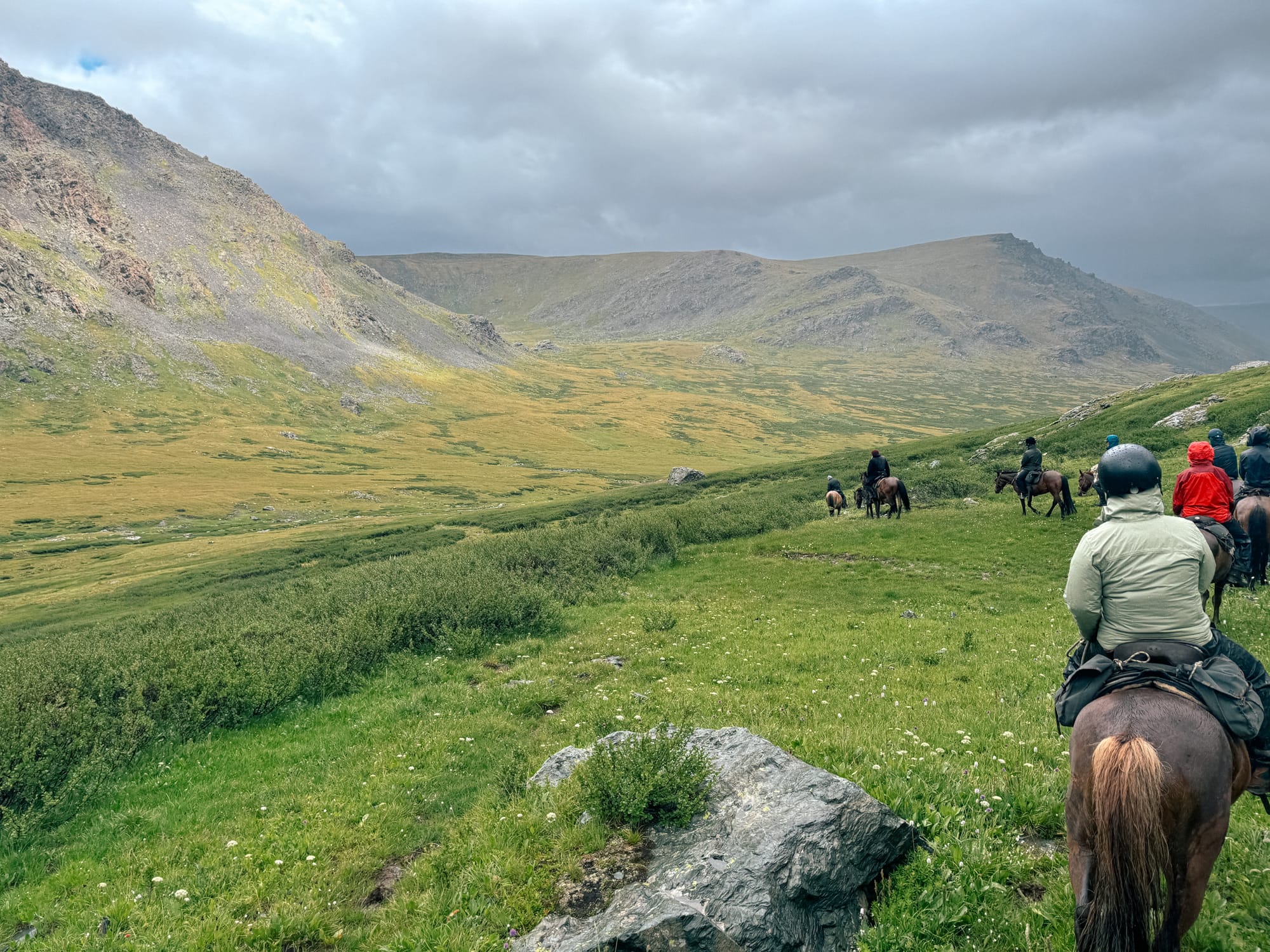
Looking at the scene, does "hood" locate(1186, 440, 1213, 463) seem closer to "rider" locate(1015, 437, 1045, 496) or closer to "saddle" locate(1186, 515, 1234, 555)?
"saddle" locate(1186, 515, 1234, 555)

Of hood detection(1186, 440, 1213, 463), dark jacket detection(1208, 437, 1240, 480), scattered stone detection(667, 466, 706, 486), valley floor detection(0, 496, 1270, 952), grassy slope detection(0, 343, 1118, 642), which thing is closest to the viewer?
valley floor detection(0, 496, 1270, 952)

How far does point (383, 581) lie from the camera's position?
2736cm

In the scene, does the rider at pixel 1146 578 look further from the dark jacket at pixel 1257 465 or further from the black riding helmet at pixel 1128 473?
the dark jacket at pixel 1257 465

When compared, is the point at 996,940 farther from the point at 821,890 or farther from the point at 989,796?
the point at 989,796

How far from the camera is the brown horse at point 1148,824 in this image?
16.5 feet

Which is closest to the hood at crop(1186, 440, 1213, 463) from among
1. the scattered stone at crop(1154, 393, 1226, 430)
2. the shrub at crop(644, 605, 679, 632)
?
the shrub at crop(644, 605, 679, 632)

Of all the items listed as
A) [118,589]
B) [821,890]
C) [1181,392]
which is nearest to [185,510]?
[118,589]

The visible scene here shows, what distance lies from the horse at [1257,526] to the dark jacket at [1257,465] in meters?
0.63

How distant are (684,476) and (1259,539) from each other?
67.3m

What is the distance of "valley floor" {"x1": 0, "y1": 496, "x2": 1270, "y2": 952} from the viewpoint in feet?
21.9

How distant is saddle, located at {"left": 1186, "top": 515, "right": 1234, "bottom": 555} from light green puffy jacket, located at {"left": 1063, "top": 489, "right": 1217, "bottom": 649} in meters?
11.0

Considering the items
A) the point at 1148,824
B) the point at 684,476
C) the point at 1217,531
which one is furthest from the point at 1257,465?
the point at 684,476

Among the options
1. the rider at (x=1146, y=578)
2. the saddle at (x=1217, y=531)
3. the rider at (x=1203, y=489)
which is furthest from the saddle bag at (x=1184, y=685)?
the rider at (x=1203, y=489)

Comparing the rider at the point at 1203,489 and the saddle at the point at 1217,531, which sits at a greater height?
the rider at the point at 1203,489
